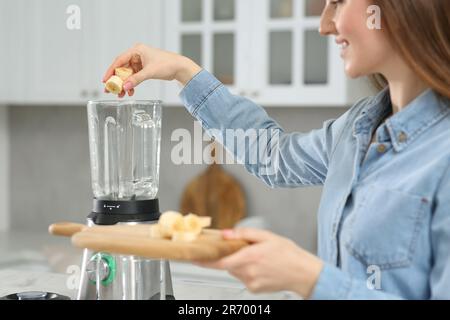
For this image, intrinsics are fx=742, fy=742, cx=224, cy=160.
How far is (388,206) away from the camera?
1.04m

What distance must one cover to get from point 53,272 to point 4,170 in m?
0.95

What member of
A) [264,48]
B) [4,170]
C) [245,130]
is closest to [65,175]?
[4,170]

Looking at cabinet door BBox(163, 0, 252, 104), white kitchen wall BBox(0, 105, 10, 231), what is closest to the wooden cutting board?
cabinet door BBox(163, 0, 252, 104)

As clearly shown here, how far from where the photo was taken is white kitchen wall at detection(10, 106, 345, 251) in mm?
3246

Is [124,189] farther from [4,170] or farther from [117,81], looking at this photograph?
[4,170]

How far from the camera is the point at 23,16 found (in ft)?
10.7

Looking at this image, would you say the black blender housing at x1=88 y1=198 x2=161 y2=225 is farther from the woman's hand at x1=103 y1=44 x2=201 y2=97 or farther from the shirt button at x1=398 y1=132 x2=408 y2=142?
the shirt button at x1=398 y1=132 x2=408 y2=142

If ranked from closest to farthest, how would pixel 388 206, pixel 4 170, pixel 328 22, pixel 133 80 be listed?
pixel 388 206 < pixel 328 22 < pixel 133 80 < pixel 4 170

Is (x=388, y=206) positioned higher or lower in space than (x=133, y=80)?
lower

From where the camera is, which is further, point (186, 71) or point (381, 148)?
point (186, 71)

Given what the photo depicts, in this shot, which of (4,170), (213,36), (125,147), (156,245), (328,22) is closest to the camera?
(156,245)

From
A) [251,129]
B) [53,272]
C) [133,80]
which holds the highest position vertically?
[133,80]

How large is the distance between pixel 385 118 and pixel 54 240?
242cm
